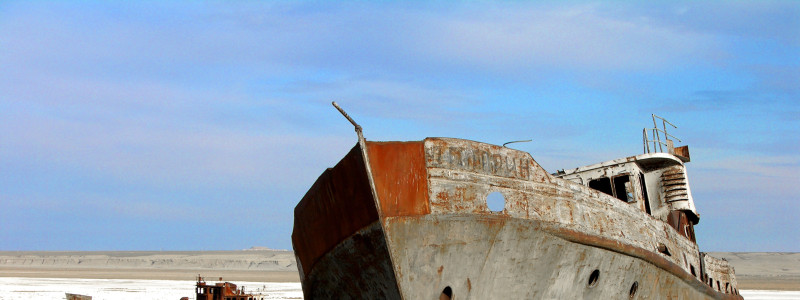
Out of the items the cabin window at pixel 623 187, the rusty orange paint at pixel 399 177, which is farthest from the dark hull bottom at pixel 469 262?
the cabin window at pixel 623 187

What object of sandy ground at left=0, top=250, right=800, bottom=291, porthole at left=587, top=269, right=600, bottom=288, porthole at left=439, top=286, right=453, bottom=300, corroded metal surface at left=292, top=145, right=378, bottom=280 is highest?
sandy ground at left=0, top=250, right=800, bottom=291

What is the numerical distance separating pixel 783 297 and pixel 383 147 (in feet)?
92.9

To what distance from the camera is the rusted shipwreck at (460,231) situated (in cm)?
873

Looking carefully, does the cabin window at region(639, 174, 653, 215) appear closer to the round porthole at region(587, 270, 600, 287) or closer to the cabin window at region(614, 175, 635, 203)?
the cabin window at region(614, 175, 635, 203)

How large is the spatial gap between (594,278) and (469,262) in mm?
2004

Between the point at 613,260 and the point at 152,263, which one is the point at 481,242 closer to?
the point at 613,260

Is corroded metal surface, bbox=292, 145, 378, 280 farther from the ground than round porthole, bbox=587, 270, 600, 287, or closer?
farther from the ground

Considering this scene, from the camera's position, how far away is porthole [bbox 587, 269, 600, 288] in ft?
32.3

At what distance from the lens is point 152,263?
82062mm

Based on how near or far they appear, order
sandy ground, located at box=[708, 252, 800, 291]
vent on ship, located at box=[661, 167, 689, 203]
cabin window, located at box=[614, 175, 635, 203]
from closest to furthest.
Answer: cabin window, located at box=[614, 175, 635, 203] < vent on ship, located at box=[661, 167, 689, 203] < sandy ground, located at box=[708, 252, 800, 291]

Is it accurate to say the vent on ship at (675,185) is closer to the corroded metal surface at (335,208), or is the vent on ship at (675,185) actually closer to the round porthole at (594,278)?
the round porthole at (594,278)

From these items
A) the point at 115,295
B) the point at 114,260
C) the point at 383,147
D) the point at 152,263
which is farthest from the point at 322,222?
the point at 114,260

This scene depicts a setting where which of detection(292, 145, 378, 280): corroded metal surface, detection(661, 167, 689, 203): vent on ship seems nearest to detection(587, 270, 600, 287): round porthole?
detection(292, 145, 378, 280): corroded metal surface

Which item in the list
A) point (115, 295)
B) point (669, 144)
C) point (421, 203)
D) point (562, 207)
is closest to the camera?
point (421, 203)
